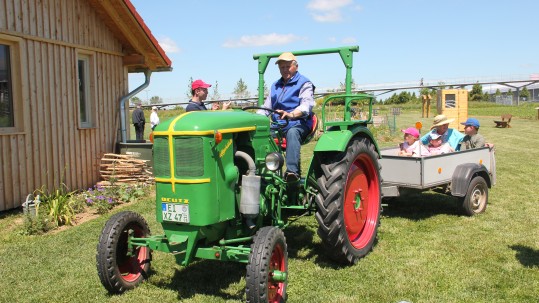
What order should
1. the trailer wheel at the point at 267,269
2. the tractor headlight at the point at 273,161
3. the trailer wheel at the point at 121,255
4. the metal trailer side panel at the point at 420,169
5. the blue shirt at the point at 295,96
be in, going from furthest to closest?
the metal trailer side panel at the point at 420,169 < the blue shirt at the point at 295,96 < the tractor headlight at the point at 273,161 < the trailer wheel at the point at 121,255 < the trailer wheel at the point at 267,269

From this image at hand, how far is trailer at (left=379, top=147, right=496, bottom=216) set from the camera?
21.1 ft

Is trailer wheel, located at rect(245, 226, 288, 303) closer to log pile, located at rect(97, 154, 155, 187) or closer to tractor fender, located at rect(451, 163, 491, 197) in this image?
tractor fender, located at rect(451, 163, 491, 197)

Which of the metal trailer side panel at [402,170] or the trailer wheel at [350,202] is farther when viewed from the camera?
the metal trailer side panel at [402,170]

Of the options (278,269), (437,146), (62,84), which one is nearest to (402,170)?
(437,146)

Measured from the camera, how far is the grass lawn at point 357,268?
165 inches

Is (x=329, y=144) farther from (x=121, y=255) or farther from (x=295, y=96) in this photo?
(x=121, y=255)

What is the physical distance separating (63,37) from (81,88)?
105 centimetres

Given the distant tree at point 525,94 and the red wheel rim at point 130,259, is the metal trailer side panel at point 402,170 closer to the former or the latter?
the red wheel rim at point 130,259

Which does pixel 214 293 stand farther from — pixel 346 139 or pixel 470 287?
pixel 470 287

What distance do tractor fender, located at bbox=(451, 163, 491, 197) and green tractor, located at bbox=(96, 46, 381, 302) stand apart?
7.15 feet

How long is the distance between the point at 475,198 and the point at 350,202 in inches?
112

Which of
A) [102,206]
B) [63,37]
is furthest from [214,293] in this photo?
[63,37]

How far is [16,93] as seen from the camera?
25.0 feet

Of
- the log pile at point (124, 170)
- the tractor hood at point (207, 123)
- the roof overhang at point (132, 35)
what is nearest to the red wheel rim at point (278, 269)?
the tractor hood at point (207, 123)
